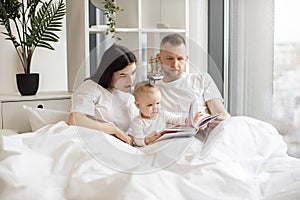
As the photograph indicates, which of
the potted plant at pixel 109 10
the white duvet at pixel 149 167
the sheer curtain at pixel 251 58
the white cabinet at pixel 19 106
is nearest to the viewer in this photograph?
the white duvet at pixel 149 167

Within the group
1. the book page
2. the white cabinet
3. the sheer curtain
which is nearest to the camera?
the book page

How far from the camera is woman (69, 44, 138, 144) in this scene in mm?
1884

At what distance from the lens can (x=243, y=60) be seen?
2.81m

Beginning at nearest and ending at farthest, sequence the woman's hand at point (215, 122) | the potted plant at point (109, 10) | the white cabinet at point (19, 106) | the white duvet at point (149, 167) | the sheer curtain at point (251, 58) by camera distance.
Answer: the white duvet at point (149, 167) → the woman's hand at point (215, 122) → the white cabinet at point (19, 106) → the potted plant at point (109, 10) → the sheer curtain at point (251, 58)

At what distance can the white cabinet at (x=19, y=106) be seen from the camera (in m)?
2.35

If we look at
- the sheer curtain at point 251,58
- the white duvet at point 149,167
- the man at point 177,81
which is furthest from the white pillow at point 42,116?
the sheer curtain at point 251,58

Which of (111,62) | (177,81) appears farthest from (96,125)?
(177,81)

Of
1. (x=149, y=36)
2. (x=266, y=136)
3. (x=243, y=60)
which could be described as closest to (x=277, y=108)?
(x=243, y=60)

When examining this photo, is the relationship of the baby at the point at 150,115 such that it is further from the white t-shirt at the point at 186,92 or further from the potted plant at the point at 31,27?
the potted plant at the point at 31,27

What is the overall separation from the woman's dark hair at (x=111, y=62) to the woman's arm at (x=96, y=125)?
0.17m

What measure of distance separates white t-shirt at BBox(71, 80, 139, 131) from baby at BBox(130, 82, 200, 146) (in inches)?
4.9

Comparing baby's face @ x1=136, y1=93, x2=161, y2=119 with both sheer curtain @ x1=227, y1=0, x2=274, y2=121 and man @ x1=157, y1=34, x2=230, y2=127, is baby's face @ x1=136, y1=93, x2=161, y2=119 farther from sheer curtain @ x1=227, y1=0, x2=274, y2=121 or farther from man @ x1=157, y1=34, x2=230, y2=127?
sheer curtain @ x1=227, y1=0, x2=274, y2=121

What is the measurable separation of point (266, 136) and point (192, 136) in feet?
1.21

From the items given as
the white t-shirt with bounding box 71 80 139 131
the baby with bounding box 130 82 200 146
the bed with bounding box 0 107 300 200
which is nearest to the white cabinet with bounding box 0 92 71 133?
the white t-shirt with bounding box 71 80 139 131
